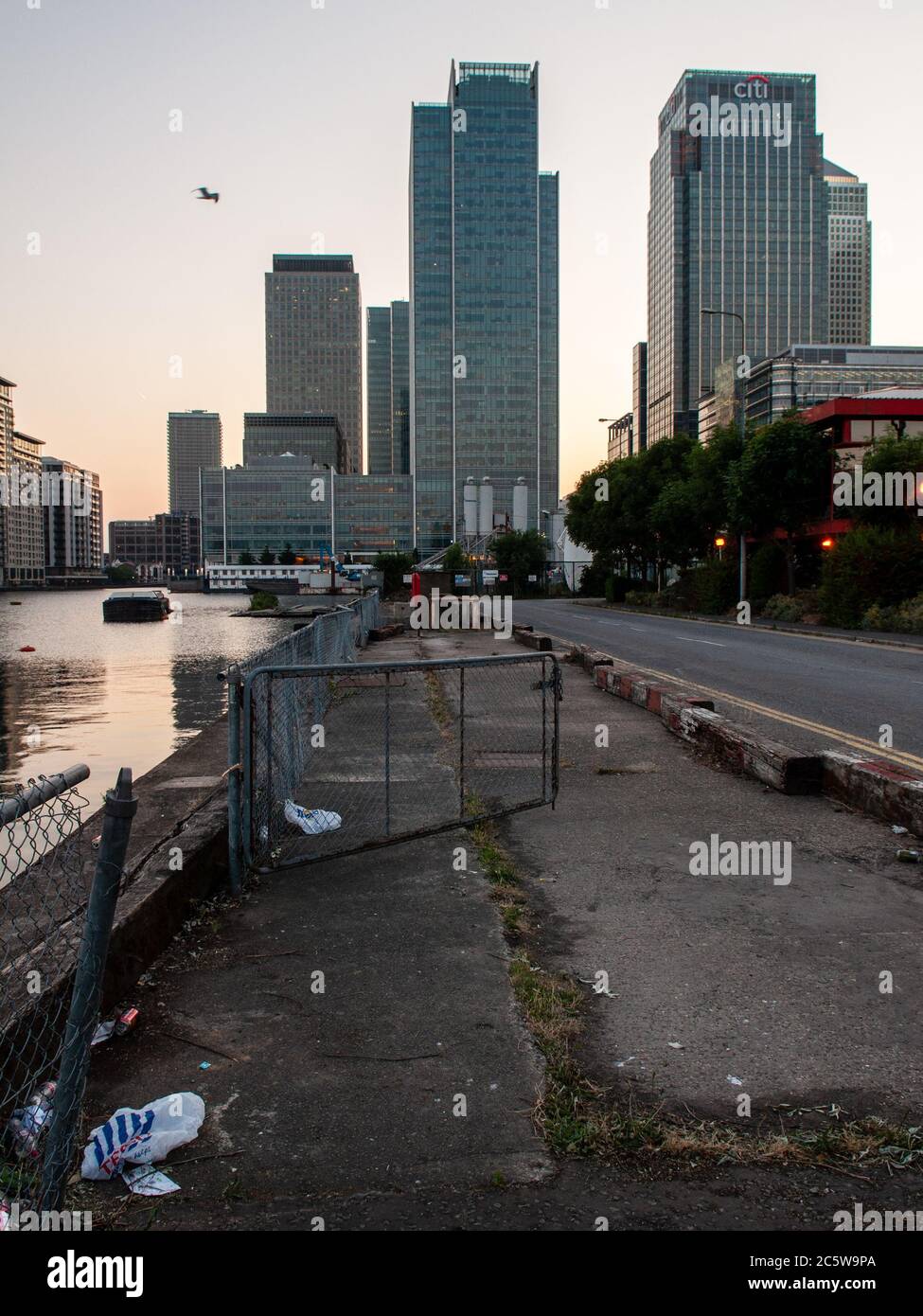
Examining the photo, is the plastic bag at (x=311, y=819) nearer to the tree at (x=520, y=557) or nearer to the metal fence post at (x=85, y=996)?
the metal fence post at (x=85, y=996)

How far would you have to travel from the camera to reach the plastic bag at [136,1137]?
→ 3229mm

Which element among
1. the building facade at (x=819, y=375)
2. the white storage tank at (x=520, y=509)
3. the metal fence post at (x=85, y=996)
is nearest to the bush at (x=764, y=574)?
the metal fence post at (x=85, y=996)

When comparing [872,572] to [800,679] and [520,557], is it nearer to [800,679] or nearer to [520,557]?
[800,679]

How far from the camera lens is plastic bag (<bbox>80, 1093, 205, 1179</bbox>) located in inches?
127

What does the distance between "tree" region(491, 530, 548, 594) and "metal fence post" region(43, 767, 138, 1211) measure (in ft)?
311

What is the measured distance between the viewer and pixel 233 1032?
4250 mm

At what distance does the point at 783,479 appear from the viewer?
41.2m

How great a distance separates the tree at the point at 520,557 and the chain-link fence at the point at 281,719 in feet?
274

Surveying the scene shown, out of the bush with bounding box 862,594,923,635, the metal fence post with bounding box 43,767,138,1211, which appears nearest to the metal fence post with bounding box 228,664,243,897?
the metal fence post with bounding box 43,767,138,1211

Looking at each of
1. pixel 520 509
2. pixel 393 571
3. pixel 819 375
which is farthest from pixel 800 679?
pixel 819 375

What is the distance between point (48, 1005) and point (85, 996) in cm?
128

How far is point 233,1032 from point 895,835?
5483mm

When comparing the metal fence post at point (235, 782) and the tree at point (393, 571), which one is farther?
the tree at point (393, 571)

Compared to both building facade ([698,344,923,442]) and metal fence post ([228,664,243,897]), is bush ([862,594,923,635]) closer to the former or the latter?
metal fence post ([228,664,243,897])
